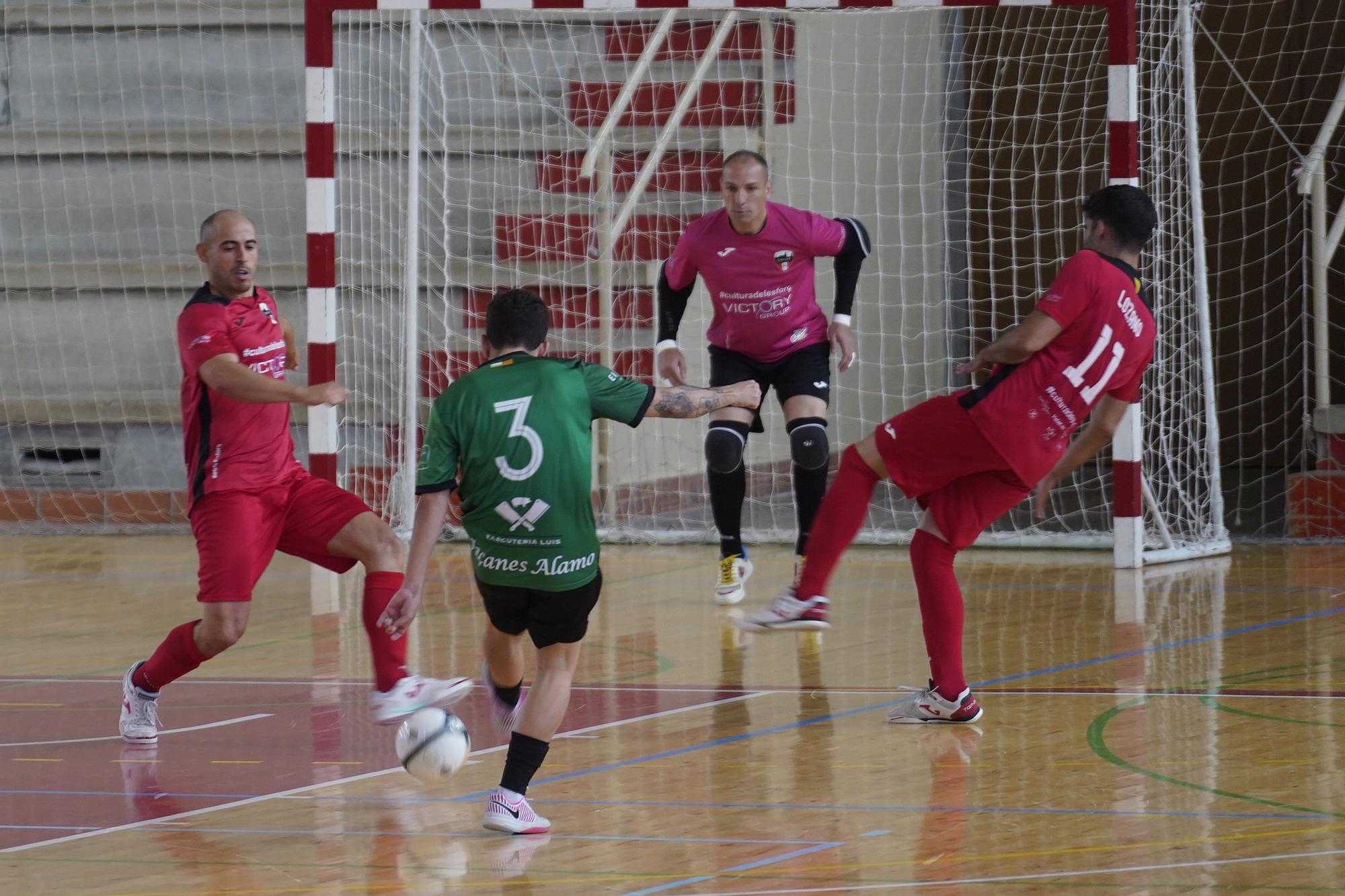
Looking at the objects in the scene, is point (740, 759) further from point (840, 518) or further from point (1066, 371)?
point (1066, 371)

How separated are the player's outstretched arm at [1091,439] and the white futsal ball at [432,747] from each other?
1.90 meters

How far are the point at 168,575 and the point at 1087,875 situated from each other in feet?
20.1

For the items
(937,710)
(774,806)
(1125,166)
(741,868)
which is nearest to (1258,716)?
(937,710)

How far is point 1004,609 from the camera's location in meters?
7.08

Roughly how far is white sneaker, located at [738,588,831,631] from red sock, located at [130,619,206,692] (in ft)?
5.22

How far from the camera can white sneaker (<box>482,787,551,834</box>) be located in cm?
385

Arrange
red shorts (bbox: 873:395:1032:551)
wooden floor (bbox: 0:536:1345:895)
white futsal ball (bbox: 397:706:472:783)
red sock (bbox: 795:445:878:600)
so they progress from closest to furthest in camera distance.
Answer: wooden floor (bbox: 0:536:1345:895), white futsal ball (bbox: 397:706:472:783), red shorts (bbox: 873:395:1032:551), red sock (bbox: 795:445:878:600)

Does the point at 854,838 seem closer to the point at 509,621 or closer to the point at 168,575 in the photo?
the point at 509,621

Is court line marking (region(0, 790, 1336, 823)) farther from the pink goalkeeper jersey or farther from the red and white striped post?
the red and white striped post

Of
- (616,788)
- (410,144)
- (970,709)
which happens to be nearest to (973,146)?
(410,144)

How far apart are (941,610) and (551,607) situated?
141 centimetres

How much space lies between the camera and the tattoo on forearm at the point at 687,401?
14.0ft

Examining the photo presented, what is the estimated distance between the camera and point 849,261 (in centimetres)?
700

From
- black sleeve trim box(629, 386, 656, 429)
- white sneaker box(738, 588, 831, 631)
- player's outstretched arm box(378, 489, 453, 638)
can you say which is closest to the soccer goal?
white sneaker box(738, 588, 831, 631)
